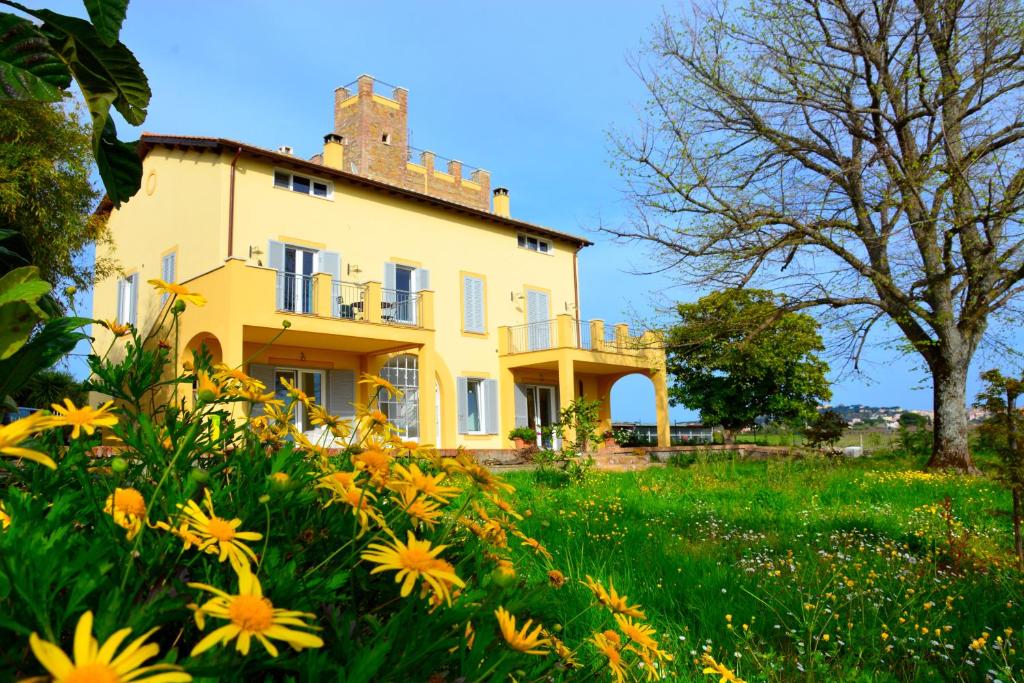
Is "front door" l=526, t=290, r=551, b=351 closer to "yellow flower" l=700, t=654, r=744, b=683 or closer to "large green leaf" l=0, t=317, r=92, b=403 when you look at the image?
"yellow flower" l=700, t=654, r=744, b=683

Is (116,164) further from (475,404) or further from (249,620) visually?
(475,404)

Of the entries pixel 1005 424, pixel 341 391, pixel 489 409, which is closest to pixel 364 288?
pixel 341 391

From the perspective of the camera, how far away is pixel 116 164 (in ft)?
7.97

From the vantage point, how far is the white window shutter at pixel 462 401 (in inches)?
729

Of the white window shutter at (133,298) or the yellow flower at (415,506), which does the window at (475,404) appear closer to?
the white window shutter at (133,298)

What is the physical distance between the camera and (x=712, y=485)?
9500 mm

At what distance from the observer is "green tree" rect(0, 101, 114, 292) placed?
463 inches

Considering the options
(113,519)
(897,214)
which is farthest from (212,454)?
(897,214)

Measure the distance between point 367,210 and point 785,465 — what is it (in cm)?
1159

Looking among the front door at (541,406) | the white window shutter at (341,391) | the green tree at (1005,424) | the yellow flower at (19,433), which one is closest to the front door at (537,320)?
the front door at (541,406)

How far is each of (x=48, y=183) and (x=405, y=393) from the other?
8.71 metres

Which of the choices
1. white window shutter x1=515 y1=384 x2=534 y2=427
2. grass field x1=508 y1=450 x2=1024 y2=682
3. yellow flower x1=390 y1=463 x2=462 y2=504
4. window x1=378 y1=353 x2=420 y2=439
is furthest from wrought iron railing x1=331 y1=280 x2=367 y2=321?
yellow flower x1=390 y1=463 x2=462 y2=504

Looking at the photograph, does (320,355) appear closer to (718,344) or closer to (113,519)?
(718,344)

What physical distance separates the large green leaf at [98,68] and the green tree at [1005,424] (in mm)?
5293
